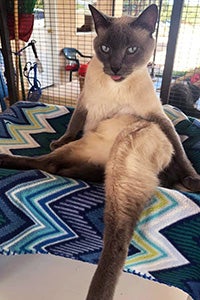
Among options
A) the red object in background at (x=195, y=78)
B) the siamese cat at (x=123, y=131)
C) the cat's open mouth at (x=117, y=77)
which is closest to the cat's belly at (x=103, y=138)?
the siamese cat at (x=123, y=131)

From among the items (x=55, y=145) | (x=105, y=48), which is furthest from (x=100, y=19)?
(x=55, y=145)

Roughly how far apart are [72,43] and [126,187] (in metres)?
3.26

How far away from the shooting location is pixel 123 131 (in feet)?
2.90

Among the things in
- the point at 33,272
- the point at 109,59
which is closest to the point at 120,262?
the point at 33,272

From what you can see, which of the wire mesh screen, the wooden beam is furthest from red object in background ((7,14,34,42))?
the wooden beam

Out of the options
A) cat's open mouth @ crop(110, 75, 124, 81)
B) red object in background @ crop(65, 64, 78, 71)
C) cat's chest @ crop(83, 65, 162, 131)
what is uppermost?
cat's open mouth @ crop(110, 75, 124, 81)

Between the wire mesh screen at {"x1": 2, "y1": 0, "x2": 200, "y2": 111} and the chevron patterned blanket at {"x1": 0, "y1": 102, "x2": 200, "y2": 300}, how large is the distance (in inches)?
48.5

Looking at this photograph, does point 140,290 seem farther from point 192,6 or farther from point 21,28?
point 21,28

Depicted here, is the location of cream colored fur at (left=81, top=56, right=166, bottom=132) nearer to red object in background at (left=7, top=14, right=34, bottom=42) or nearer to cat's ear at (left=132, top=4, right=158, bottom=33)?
cat's ear at (left=132, top=4, right=158, bottom=33)

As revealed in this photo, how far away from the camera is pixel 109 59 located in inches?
35.6

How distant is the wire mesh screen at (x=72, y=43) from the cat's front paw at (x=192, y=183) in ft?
3.35

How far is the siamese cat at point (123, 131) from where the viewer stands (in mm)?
720

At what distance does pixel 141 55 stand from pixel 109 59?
0.11m

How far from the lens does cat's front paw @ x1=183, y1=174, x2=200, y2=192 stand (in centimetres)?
87
